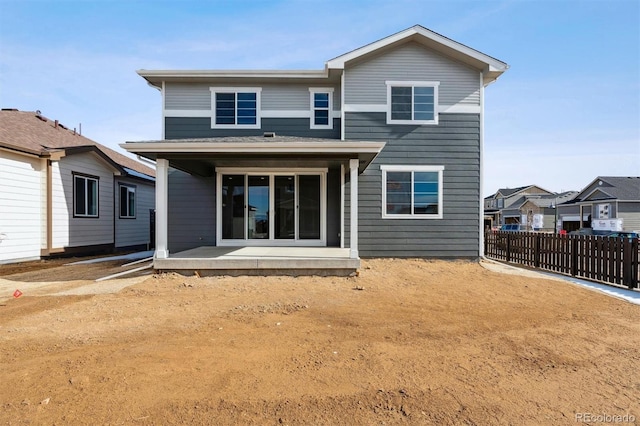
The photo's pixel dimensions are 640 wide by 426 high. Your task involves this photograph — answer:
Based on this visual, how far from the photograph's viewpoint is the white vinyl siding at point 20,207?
909 cm

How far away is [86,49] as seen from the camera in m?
11.4

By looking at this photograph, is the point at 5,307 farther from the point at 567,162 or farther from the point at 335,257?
the point at 567,162

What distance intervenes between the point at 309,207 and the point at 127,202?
8571 mm

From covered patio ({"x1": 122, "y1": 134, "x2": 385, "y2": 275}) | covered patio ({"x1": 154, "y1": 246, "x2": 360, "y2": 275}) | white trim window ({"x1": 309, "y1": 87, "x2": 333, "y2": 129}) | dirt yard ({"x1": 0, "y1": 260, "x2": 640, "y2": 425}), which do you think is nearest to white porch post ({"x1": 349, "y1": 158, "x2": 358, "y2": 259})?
covered patio ({"x1": 154, "y1": 246, "x2": 360, "y2": 275})

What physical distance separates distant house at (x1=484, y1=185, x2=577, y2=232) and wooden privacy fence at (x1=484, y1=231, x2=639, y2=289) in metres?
24.6

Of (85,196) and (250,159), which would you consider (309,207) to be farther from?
(85,196)

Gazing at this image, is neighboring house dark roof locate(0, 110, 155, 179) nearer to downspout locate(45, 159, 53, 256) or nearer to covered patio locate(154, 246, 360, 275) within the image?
downspout locate(45, 159, 53, 256)

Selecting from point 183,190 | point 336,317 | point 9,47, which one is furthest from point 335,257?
point 9,47

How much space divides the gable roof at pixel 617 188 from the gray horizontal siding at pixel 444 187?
90.2 ft

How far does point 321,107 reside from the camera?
10516 mm

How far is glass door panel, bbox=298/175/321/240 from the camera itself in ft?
33.9

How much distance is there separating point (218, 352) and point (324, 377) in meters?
1.24

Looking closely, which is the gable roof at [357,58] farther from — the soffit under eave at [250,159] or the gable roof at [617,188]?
the gable roof at [617,188]

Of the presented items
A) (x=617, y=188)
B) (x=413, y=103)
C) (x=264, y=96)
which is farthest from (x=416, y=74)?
(x=617, y=188)
